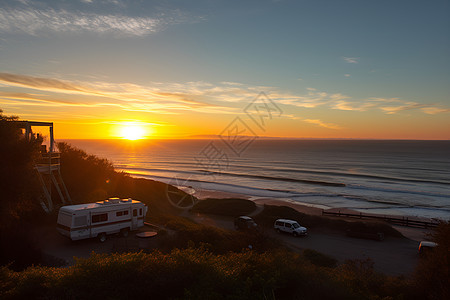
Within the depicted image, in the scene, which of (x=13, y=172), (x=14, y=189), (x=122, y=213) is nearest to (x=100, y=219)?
(x=122, y=213)

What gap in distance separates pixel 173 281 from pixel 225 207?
96.9 feet

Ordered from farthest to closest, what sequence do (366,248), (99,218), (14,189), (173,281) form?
(366,248)
(99,218)
(14,189)
(173,281)

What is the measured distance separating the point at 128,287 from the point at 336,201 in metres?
46.3

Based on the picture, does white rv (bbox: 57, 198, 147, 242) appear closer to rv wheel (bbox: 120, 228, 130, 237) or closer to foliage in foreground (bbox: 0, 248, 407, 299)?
rv wheel (bbox: 120, 228, 130, 237)

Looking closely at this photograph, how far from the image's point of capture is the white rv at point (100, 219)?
16.5 meters

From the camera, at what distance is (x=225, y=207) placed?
1471 inches

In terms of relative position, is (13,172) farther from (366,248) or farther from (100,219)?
(366,248)

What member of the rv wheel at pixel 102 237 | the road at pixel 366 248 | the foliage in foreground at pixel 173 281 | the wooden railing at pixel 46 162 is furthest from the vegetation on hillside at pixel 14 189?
the road at pixel 366 248

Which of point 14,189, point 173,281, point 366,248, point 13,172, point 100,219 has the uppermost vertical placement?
point 13,172

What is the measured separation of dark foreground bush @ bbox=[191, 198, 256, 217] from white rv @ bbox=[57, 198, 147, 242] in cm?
1689

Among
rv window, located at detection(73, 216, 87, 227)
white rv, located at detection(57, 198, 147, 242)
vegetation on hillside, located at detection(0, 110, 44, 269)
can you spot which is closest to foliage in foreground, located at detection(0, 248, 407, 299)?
vegetation on hillside, located at detection(0, 110, 44, 269)

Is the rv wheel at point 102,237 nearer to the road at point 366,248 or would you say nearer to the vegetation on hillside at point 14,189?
the vegetation on hillside at point 14,189

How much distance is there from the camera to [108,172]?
32.3 m

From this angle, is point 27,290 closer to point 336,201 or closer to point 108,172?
point 108,172
